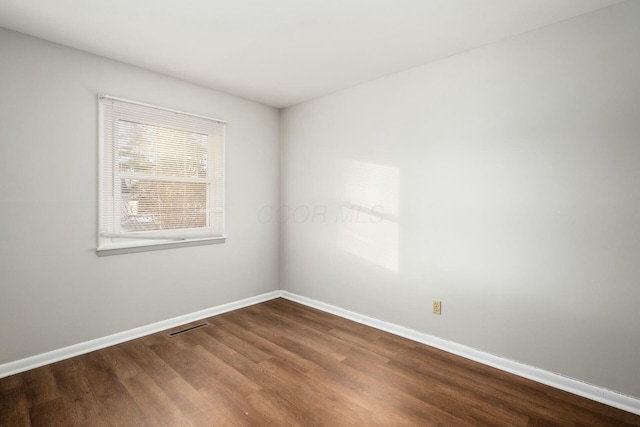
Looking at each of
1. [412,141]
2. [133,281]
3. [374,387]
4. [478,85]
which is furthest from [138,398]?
[478,85]

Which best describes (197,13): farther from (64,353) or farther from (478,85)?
(64,353)

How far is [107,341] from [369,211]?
2762 mm

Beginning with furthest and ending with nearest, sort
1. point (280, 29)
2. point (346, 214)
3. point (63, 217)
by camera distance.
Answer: point (346, 214), point (63, 217), point (280, 29)

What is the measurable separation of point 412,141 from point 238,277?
256cm

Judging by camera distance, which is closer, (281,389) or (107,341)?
(281,389)

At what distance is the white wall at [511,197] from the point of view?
2.05 m

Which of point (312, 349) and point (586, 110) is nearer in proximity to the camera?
point (586, 110)

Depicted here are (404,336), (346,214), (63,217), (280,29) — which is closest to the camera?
(280,29)

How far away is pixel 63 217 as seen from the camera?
2.62 meters

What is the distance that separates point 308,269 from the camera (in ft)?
13.3

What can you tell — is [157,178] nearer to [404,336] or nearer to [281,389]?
[281,389]

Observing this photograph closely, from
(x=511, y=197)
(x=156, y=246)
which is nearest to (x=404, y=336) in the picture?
(x=511, y=197)

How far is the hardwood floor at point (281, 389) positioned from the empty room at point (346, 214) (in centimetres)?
2

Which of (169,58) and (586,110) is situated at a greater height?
(169,58)
